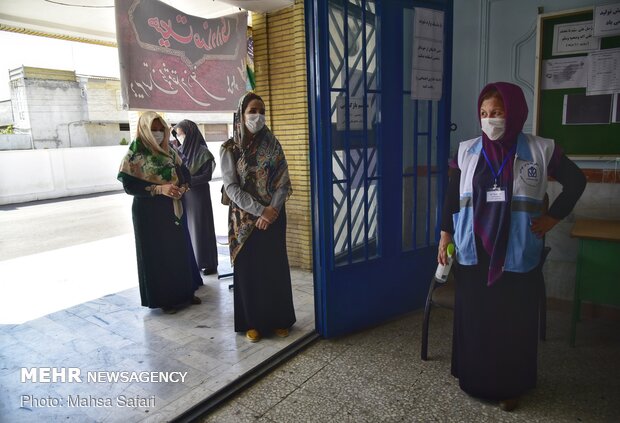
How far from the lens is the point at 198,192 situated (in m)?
4.14

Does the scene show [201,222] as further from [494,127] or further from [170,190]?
[494,127]

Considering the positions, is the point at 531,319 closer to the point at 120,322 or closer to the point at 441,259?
the point at 441,259

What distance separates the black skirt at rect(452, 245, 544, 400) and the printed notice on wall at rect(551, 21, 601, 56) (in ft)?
5.81

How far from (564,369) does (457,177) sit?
1.33m

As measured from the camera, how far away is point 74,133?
16.1m

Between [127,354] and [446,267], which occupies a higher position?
[446,267]

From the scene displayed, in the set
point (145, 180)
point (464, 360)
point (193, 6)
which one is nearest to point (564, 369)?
point (464, 360)

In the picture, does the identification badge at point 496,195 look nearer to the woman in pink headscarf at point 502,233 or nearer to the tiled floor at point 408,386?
the woman in pink headscarf at point 502,233

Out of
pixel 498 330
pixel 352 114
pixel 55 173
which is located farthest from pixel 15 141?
pixel 498 330

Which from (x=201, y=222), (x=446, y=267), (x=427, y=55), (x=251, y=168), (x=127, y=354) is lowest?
(x=127, y=354)

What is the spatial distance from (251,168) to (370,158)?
83cm

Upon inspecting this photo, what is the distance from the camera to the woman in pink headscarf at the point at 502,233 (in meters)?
1.92

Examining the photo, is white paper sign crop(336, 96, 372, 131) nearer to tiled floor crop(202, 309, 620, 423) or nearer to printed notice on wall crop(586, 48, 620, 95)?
tiled floor crop(202, 309, 620, 423)

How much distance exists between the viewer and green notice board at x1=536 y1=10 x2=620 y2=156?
2.81m
